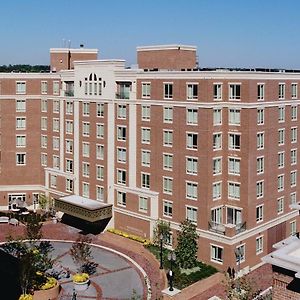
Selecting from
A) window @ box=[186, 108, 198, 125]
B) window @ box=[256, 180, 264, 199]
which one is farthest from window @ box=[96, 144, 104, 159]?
window @ box=[256, 180, 264, 199]

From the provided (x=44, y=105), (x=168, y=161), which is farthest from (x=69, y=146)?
(x=168, y=161)

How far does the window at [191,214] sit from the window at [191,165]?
325cm

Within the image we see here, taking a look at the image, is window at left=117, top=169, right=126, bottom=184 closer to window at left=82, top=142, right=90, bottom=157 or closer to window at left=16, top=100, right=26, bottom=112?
window at left=82, top=142, right=90, bottom=157

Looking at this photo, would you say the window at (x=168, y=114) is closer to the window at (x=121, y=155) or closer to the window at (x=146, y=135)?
the window at (x=146, y=135)

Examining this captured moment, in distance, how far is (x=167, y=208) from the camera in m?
48.3

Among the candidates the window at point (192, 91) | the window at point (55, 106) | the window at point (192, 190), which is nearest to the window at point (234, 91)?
the window at point (192, 91)

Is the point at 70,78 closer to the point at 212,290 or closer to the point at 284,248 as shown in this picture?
the point at 212,290

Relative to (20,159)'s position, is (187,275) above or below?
below

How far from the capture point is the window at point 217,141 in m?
44.9

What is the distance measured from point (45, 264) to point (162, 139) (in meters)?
16.0

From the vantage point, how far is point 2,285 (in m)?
39.3

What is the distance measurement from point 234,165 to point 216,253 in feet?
25.9

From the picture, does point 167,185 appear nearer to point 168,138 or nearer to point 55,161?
point 168,138

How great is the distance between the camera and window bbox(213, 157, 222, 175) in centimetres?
4512
